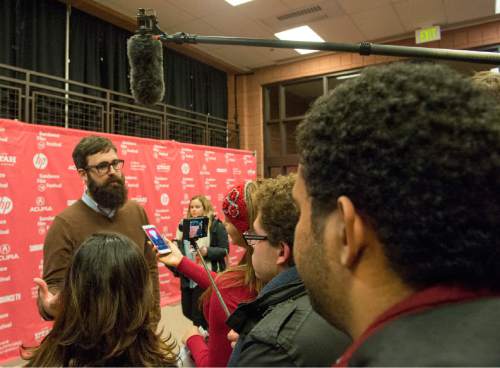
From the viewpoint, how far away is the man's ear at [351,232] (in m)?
0.44

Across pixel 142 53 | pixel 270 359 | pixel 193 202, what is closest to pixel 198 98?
pixel 193 202

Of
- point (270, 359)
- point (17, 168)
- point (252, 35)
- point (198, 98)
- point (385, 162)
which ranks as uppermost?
point (252, 35)

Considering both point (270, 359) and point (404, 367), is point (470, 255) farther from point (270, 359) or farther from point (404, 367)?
point (270, 359)

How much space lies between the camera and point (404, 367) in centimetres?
34

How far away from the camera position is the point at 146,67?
53.4 inches

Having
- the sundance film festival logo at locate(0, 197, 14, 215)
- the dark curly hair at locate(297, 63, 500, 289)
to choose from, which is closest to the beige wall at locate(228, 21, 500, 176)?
the sundance film festival logo at locate(0, 197, 14, 215)

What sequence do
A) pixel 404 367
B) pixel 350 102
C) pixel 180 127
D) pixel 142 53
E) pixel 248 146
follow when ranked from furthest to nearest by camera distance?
pixel 248 146, pixel 180 127, pixel 142 53, pixel 350 102, pixel 404 367

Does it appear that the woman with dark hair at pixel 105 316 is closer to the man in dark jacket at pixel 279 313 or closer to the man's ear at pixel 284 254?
the man in dark jacket at pixel 279 313

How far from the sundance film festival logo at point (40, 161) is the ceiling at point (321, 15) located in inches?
75.3

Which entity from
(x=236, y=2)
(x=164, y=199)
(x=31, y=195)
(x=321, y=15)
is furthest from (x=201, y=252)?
(x=321, y=15)

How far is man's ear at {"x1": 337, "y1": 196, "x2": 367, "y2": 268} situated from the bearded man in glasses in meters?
1.37

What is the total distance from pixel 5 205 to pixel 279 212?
100 inches

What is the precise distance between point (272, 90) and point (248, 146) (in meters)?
0.99

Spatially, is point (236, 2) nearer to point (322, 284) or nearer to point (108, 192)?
point (108, 192)
